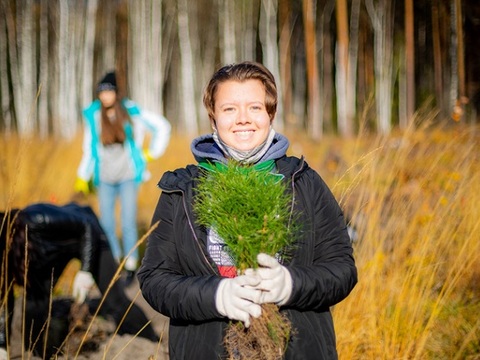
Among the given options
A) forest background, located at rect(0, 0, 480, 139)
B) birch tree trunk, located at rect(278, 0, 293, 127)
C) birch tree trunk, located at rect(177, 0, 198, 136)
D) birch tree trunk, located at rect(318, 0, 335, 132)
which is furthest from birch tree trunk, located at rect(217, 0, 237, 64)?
birch tree trunk, located at rect(318, 0, 335, 132)

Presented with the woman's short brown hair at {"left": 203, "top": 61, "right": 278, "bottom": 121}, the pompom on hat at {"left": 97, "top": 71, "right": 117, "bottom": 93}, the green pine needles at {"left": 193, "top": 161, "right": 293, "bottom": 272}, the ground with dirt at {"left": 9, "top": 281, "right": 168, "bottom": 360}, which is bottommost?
the ground with dirt at {"left": 9, "top": 281, "right": 168, "bottom": 360}

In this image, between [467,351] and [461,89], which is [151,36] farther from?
[467,351]

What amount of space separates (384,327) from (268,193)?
4.89ft

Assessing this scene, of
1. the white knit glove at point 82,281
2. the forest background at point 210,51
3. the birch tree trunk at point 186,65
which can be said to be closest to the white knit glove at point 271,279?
the white knit glove at point 82,281

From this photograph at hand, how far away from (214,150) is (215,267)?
335 mm

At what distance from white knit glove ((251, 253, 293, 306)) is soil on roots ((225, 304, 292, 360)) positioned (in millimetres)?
29

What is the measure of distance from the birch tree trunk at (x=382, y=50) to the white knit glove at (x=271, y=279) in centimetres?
1503

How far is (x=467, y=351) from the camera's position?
8.71 feet

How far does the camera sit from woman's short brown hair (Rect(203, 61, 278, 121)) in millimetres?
1555

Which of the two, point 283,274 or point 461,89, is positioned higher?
point 461,89

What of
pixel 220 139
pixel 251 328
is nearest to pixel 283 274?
pixel 251 328

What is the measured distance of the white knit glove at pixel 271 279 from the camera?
4.03ft

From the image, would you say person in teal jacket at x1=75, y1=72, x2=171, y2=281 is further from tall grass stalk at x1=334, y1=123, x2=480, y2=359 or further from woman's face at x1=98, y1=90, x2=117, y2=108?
tall grass stalk at x1=334, y1=123, x2=480, y2=359

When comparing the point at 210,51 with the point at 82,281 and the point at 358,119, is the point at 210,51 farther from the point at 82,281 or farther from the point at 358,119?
the point at 82,281
